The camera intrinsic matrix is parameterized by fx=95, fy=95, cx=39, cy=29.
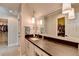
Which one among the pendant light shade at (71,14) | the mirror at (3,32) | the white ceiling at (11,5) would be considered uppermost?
the white ceiling at (11,5)

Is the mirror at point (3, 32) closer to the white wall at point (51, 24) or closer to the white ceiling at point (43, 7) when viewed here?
the white ceiling at point (43, 7)

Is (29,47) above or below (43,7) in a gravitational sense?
below

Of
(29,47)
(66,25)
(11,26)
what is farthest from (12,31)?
(66,25)

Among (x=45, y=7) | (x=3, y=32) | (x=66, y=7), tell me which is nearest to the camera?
(x=66, y=7)

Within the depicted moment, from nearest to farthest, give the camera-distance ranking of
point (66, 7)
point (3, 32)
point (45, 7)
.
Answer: point (66, 7) < point (45, 7) < point (3, 32)

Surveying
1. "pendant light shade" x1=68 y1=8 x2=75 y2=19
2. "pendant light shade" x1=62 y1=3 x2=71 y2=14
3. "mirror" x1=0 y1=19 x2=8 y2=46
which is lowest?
"mirror" x1=0 y1=19 x2=8 y2=46

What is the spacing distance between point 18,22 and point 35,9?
0.33 meters

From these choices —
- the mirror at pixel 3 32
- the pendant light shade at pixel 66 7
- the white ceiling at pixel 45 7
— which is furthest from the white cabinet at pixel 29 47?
the pendant light shade at pixel 66 7

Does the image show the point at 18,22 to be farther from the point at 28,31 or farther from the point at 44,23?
the point at 44,23

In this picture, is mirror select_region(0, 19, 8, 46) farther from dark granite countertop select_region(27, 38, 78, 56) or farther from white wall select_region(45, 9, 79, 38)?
white wall select_region(45, 9, 79, 38)

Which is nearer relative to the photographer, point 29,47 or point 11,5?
point 11,5

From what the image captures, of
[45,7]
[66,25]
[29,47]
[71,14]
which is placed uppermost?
[45,7]

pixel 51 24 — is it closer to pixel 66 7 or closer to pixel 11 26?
pixel 66 7

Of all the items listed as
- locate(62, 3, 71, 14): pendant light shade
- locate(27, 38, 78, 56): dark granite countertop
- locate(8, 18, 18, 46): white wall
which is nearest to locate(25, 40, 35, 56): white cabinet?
locate(27, 38, 78, 56): dark granite countertop
